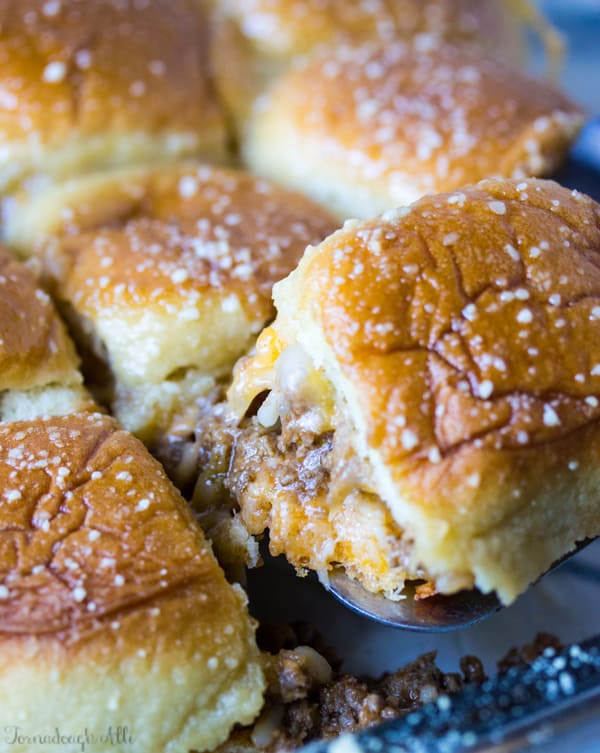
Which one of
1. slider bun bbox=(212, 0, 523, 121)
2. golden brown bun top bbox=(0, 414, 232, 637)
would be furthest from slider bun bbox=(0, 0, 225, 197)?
golden brown bun top bbox=(0, 414, 232, 637)

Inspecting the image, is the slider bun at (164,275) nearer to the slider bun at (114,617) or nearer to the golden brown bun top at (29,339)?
the golden brown bun top at (29,339)

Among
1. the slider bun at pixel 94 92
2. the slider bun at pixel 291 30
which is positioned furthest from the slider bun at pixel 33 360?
the slider bun at pixel 291 30

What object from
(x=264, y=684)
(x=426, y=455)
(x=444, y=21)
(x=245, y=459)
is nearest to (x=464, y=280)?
(x=426, y=455)

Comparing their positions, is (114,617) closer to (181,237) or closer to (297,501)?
(297,501)

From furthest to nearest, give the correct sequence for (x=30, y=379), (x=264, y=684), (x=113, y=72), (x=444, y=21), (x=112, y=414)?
1. (x=444, y=21)
2. (x=113, y=72)
3. (x=112, y=414)
4. (x=30, y=379)
5. (x=264, y=684)

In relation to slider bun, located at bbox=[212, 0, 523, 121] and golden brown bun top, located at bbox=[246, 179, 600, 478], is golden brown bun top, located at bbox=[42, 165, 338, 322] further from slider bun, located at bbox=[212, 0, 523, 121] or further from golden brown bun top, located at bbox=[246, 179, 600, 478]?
slider bun, located at bbox=[212, 0, 523, 121]

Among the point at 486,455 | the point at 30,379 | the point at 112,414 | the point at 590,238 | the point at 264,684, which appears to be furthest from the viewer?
the point at 112,414

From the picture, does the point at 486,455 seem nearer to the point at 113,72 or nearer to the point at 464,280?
the point at 464,280
